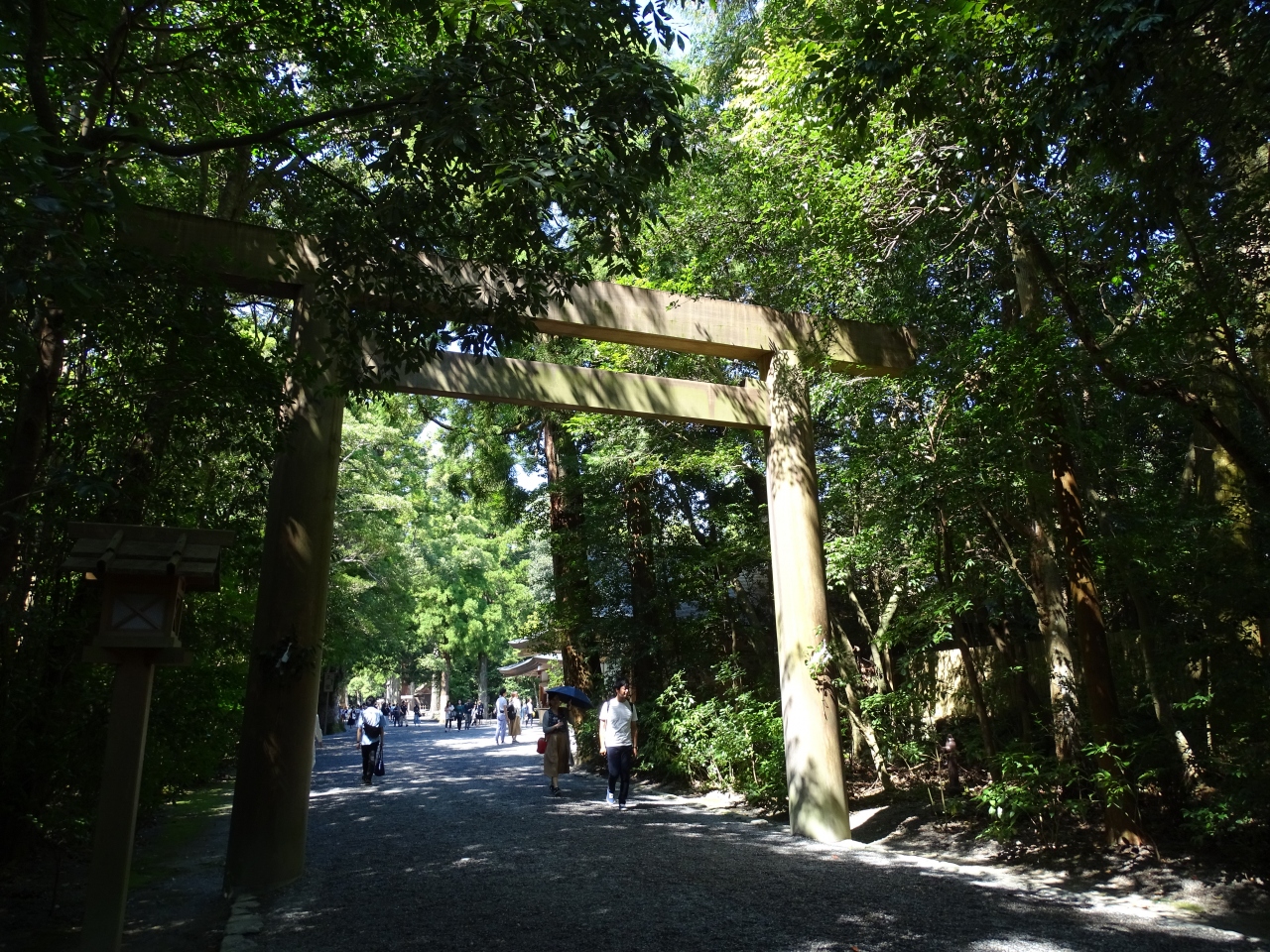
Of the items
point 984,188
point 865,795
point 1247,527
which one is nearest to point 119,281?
point 984,188

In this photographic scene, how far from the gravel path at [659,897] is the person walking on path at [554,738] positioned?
89.6 inches

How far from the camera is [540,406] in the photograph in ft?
24.9

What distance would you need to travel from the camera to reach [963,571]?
7266 millimetres

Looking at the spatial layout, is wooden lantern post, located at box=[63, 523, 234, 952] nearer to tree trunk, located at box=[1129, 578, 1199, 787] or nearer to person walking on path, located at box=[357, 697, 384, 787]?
tree trunk, located at box=[1129, 578, 1199, 787]

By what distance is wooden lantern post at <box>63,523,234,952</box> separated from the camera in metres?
4.04

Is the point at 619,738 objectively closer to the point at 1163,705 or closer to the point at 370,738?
the point at 370,738

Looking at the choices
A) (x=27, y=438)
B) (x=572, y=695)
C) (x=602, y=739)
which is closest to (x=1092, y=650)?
(x=602, y=739)

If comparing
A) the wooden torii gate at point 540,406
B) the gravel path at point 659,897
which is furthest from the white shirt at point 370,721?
the wooden torii gate at point 540,406

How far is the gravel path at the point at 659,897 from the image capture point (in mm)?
4203

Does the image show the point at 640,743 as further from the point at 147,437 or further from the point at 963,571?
the point at 147,437

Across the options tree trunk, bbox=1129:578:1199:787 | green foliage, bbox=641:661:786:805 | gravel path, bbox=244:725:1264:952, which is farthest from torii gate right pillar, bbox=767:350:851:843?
→ tree trunk, bbox=1129:578:1199:787

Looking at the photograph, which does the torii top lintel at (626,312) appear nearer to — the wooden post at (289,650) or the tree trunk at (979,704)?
the wooden post at (289,650)

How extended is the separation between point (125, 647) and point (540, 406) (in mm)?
4032

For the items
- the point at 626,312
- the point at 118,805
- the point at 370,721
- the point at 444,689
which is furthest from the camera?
the point at 444,689
